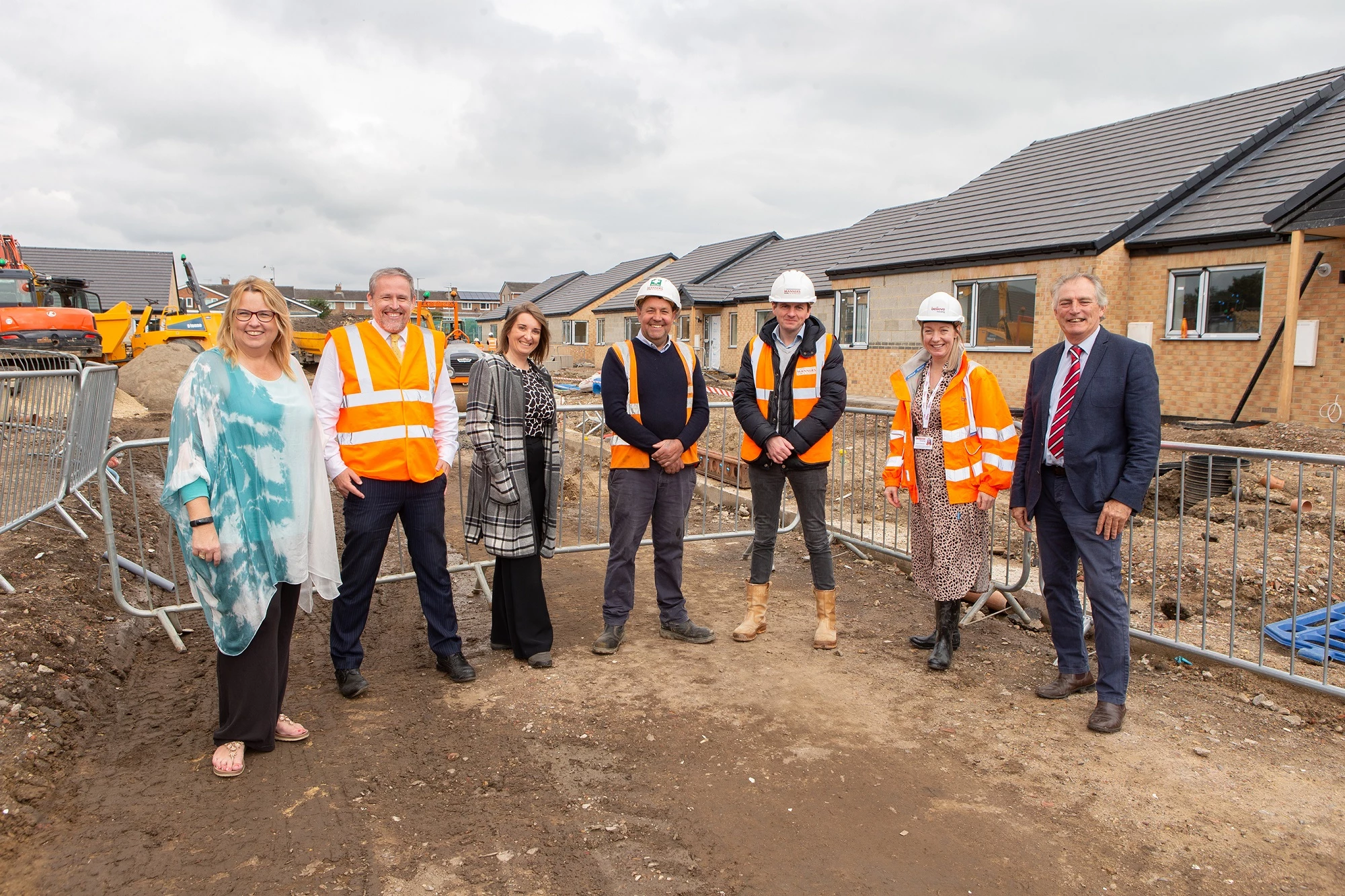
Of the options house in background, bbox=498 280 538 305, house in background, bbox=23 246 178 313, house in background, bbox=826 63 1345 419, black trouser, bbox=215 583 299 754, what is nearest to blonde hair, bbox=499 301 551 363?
black trouser, bbox=215 583 299 754

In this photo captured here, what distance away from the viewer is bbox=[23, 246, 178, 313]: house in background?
4431 centimetres

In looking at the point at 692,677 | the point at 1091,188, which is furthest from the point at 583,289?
the point at 692,677

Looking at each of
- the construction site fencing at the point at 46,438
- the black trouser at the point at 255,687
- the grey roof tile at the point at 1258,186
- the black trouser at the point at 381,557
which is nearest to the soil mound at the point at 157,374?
the construction site fencing at the point at 46,438

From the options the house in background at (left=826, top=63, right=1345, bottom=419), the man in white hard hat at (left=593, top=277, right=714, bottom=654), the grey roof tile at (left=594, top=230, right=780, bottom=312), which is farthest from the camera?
the grey roof tile at (left=594, top=230, right=780, bottom=312)

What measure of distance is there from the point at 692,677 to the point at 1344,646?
12.1 ft

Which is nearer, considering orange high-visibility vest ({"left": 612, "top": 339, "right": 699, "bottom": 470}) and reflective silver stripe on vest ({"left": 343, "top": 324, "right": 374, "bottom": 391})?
reflective silver stripe on vest ({"left": 343, "top": 324, "right": 374, "bottom": 391})

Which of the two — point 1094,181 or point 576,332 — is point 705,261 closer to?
point 576,332

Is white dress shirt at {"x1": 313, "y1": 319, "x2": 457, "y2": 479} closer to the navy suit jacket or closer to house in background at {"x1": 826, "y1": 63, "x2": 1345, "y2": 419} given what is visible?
the navy suit jacket

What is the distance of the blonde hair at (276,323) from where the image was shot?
135 inches

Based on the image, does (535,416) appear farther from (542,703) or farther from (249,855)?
(249,855)

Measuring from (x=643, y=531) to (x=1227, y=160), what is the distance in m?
15.2

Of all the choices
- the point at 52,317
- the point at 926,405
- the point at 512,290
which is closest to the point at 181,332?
the point at 52,317

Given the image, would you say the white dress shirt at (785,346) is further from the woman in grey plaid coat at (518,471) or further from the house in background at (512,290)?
the house in background at (512,290)

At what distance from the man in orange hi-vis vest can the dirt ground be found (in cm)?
56
